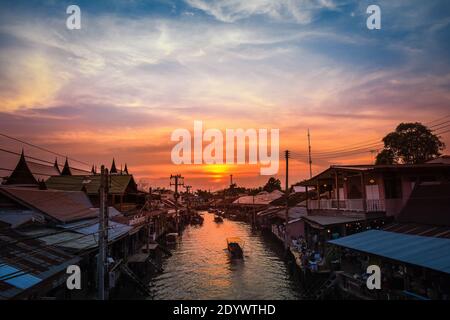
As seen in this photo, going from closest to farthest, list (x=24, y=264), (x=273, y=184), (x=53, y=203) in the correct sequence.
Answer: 1. (x=24, y=264)
2. (x=53, y=203)
3. (x=273, y=184)

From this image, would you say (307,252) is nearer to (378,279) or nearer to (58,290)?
(378,279)

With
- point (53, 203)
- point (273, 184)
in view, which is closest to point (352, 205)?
point (53, 203)

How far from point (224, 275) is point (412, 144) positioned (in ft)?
122

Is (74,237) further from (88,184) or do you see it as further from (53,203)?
(88,184)

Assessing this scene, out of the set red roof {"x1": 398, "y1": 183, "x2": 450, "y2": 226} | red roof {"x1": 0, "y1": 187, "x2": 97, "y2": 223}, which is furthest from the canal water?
red roof {"x1": 398, "y1": 183, "x2": 450, "y2": 226}

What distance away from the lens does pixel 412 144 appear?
49469 mm

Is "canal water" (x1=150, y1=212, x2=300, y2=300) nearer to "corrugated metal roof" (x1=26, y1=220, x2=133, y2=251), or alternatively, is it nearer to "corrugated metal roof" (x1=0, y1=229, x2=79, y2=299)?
"corrugated metal roof" (x1=26, y1=220, x2=133, y2=251)

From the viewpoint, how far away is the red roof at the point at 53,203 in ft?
74.9

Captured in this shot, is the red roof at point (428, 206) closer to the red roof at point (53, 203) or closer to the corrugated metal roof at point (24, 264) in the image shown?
the corrugated metal roof at point (24, 264)

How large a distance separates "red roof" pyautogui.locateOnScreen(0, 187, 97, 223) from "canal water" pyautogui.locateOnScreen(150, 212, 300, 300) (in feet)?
28.9

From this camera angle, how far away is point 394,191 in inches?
1000

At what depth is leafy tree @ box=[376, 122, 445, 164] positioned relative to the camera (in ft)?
160
